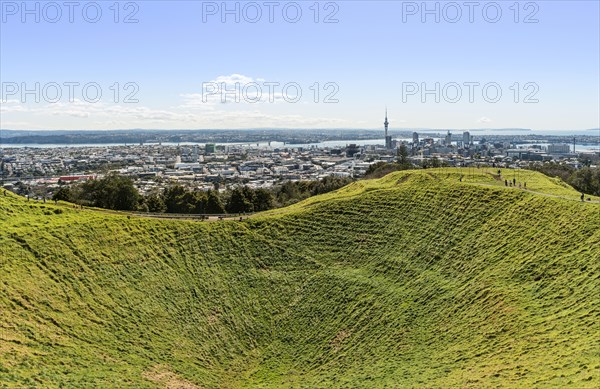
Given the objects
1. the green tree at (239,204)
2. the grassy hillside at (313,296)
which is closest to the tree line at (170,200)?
the green tree at (239,204)

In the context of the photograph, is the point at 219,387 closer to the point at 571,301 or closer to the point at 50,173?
the point at 571,301

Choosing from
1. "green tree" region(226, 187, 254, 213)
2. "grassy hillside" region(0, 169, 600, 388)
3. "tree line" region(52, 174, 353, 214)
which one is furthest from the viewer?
"green tree" region(226, 187, 254, 213)

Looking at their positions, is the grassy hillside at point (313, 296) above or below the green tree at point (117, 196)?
below

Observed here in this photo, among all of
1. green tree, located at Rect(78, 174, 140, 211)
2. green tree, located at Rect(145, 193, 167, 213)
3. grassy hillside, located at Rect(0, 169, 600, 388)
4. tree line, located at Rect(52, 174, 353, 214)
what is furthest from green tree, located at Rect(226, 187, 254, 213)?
grassy hillside, located at Rect(0, 169, 600, 388)

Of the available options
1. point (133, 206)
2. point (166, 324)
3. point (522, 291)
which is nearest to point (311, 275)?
point (166, 324)

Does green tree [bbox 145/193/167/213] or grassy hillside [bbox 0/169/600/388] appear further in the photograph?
green tree [bbox 145/193/167/213]

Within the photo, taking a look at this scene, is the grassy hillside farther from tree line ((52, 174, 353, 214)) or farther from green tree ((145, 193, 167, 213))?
green tree ((145, 193, 167, 213))

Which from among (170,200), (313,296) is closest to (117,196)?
(170,200)

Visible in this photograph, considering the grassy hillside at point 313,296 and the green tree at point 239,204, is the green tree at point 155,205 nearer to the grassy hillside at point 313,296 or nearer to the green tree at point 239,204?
the green tree at point 239,204

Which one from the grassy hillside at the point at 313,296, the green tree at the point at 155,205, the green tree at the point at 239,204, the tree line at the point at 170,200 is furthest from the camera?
the green tree at the point at 155,205

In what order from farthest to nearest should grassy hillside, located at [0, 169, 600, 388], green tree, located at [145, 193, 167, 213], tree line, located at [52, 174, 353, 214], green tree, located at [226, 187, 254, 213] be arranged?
green tree, located at [145, 193, 167, 213] → green tree, located at [226, 187, 254, 213] → tree line, located at [52, 174, 353, 214] → grassy hillside, located at [0, 169, 600, 388]
